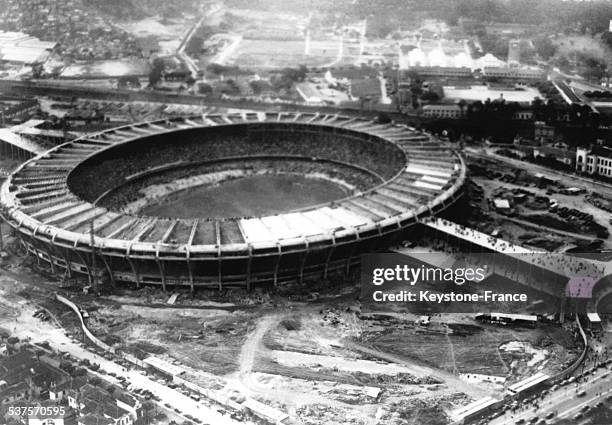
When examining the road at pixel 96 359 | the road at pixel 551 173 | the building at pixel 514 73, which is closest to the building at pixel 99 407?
the road at pixel 96 359

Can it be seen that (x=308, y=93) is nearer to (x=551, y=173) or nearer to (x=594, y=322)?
(x=551, y=173)

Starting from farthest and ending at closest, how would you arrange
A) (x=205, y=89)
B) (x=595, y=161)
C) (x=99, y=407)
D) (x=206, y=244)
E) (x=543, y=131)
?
(x=205, y=89), (x=543, y=131), (x=595, y=161), (x=206, y=244), (x=99, y=407)

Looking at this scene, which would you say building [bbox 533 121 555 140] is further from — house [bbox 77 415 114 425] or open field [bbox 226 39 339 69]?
house [bbox 77 415 114 425]

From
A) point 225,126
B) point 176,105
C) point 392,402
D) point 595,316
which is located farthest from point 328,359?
point 176,105

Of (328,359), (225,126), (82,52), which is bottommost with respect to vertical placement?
(328,359)

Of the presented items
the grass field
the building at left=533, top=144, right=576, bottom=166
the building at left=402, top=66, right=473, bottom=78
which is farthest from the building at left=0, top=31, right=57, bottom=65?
the building at left=533, top=144, right=576, bottom=166

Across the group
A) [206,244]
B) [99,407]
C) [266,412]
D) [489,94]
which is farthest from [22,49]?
[266,412]

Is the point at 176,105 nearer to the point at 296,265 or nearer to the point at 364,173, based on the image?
the point at 364,173
